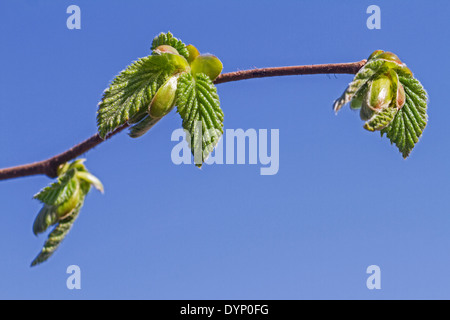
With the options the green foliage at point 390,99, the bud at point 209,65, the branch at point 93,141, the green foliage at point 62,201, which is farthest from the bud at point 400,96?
the green foliage at point 62,201

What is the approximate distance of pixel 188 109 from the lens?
2.46 feet

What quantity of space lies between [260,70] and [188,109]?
13 centimetres

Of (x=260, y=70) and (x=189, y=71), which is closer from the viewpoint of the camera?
(x=260, y=70)

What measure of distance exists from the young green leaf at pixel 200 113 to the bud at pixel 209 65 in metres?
0.01

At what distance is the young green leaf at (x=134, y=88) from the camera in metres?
0.73

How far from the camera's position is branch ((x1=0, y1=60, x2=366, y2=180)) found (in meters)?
0.67

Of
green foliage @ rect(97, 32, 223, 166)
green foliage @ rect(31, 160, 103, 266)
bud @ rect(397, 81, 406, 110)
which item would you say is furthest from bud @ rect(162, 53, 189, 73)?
bud @ rect(397, 81, 406, 110)

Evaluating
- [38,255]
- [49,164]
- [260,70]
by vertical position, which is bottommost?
[38,255]

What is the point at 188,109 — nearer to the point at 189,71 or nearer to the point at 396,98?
the point at 189,71

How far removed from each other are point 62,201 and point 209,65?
29 cm

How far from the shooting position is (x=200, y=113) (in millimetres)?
Answer: 747

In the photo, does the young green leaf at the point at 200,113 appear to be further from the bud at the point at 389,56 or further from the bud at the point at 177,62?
the bud at the point at 389,56

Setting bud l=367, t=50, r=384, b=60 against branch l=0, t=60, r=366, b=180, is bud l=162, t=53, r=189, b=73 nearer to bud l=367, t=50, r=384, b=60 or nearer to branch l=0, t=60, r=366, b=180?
branch l=0, t=60, r=366, b=180

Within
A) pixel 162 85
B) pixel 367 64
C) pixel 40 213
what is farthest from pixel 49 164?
pixel 367 64
